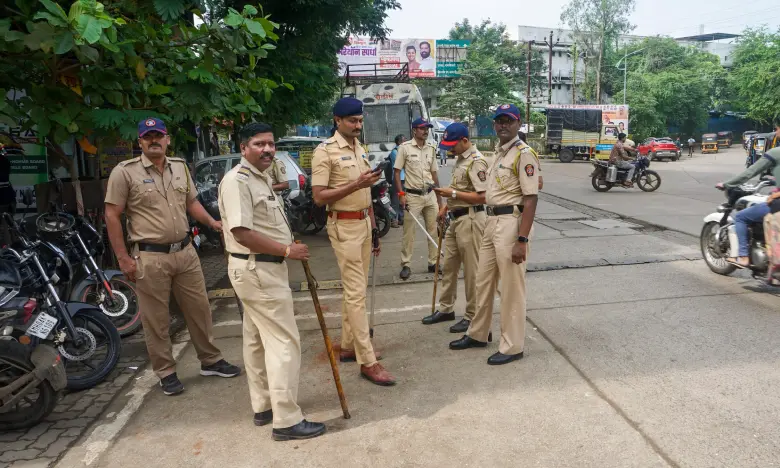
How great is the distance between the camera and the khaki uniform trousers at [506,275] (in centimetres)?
431

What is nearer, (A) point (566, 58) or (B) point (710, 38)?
(A) point (566, 58)


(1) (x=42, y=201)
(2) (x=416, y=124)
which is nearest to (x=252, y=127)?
(2) (x=416, y=124)

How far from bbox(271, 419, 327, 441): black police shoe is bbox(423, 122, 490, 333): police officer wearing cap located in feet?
6.68

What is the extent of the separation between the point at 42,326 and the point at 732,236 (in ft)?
20.8

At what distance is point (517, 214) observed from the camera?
4.32m

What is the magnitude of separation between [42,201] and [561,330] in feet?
19.0

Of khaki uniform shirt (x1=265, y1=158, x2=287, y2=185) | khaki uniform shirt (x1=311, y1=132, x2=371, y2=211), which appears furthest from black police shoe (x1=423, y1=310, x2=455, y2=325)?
khaki uniform shirt (x1=265, y1=158, x2=287, y2=185)

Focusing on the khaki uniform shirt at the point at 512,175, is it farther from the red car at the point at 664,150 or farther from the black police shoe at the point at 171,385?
the red car at the point at 664,150

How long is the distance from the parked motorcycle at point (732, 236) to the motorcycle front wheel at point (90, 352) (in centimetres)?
590

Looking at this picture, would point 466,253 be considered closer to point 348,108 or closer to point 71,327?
point 348,108

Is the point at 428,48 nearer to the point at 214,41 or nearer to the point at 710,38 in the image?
the point at 214,41

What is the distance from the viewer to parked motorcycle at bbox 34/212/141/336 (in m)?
5.15

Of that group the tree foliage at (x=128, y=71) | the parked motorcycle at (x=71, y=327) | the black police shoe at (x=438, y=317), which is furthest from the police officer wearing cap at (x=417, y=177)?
the parked motorcycle at (x=71, y=327)

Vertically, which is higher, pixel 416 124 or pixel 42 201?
pixel 416 124
